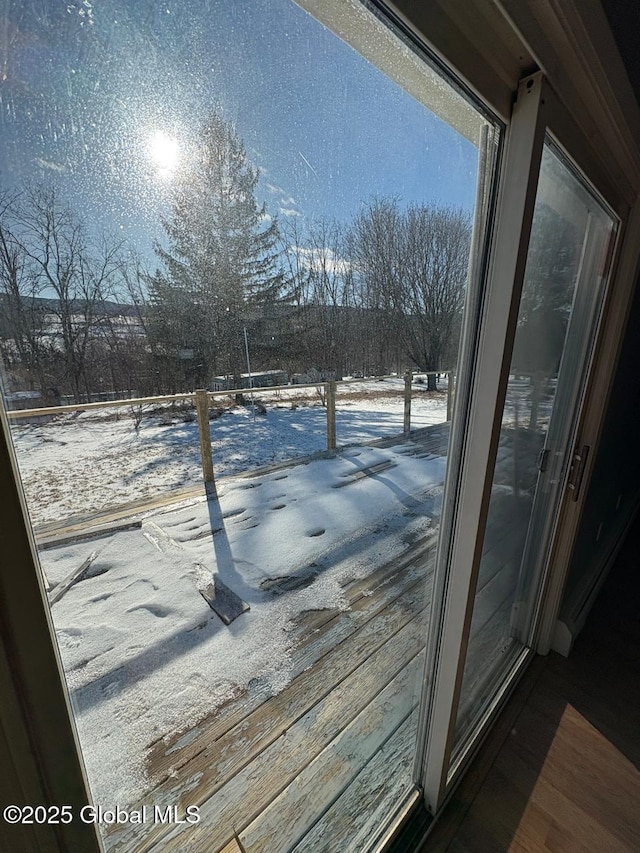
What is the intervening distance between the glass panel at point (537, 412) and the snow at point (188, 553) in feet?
0.99

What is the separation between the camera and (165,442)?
1.75 ft

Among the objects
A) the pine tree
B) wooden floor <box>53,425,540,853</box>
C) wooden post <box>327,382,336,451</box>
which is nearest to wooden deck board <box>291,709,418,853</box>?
wooden floor <box>53,425,540,853</box>

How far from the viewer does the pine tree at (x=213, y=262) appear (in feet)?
1.42

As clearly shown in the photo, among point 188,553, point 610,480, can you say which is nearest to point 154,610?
point 188,553

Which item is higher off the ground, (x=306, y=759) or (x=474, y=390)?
(x=474, y=390)

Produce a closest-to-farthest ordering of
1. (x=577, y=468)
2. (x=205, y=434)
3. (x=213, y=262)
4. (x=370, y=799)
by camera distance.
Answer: (x=213, y=262), (x=205, y=434), (x=370, y=799), (x=577, y=468)

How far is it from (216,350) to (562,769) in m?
1.58

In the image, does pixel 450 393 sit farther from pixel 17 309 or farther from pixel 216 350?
pixel 17 309

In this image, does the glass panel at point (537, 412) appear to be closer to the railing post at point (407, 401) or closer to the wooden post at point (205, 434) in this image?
the railing post at point (407, 401)

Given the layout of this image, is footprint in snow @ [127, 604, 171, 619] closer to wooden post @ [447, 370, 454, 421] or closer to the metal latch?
wooden post @ [447, 370, 454, 421]

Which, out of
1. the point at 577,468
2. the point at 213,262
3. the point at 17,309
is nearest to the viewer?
the point at 17,309

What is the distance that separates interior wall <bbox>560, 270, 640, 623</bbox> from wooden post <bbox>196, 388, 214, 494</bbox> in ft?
4.92

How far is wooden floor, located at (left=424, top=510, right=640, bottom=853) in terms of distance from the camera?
920mm

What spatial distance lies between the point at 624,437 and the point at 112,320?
7.86 feet
